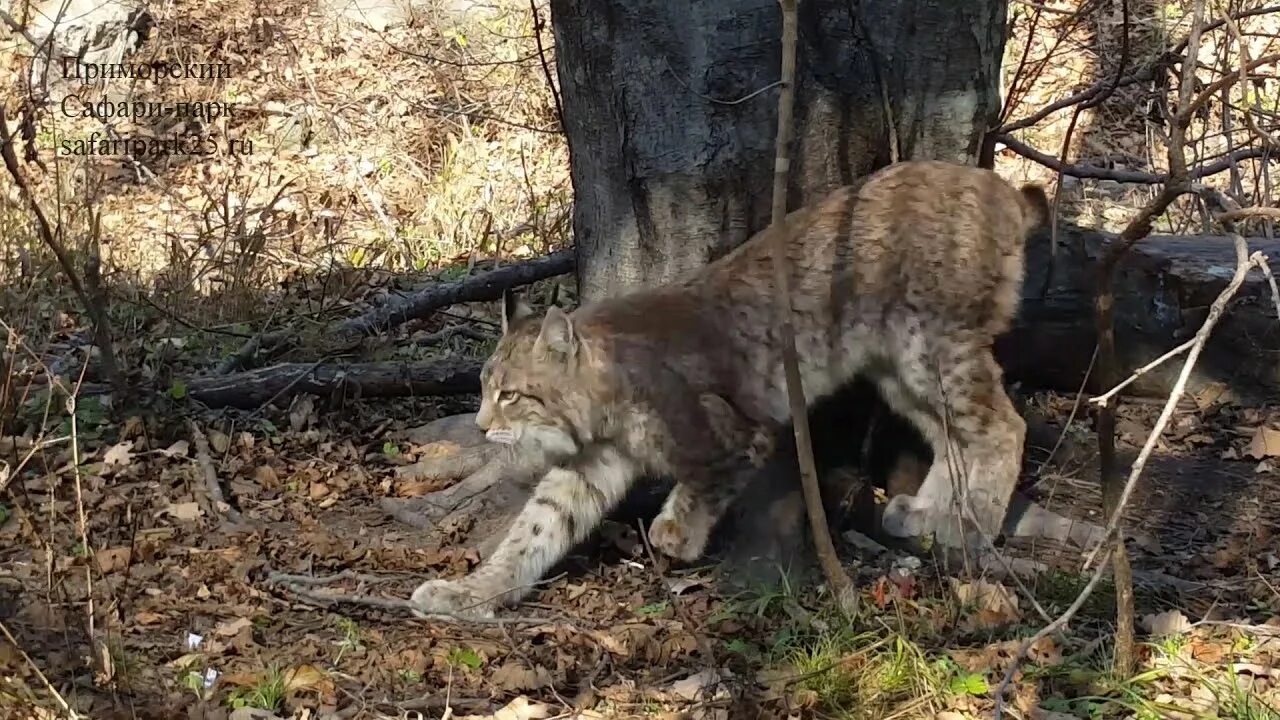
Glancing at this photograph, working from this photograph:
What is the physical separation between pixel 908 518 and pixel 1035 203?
3.96 feet

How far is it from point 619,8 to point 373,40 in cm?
758

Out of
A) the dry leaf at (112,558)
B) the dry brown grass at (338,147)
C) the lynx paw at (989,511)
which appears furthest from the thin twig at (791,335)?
the dry brown grass at (338,147)

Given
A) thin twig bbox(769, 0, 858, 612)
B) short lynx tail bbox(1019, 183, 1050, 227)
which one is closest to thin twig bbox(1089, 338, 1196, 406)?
thin twig bbox(769, 0, 858, 612)

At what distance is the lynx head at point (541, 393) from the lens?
4.41m

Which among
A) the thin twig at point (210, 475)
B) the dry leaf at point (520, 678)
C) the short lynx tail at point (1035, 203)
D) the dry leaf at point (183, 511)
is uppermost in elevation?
the short lynx tail at point (1035, 203)

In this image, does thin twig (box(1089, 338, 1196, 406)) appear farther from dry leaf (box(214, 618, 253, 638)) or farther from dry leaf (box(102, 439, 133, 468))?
dry leaf (box(102, 439, 133, 468))

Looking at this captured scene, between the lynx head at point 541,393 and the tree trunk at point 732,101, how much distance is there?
59 cm

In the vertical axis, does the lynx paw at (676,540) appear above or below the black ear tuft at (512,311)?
below

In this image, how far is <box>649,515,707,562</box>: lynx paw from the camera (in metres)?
4.25

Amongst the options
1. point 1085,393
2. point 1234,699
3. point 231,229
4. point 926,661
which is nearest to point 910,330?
point 1085,393

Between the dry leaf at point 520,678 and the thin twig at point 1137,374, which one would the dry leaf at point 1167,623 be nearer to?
the thin twig at point 1137,374

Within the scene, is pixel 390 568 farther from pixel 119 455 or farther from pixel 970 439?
pixel 970 439

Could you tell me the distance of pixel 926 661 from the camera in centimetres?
331

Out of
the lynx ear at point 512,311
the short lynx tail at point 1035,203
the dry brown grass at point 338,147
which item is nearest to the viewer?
the lynx ear at point 512,311
